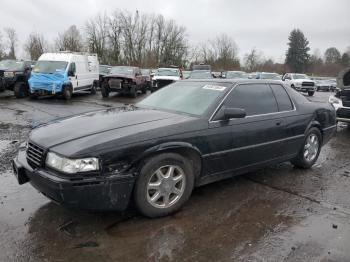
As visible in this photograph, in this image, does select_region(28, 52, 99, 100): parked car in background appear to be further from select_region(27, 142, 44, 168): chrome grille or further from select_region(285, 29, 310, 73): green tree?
select_region(285, 29, 310, 73): green tree

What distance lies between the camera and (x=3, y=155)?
6.02m

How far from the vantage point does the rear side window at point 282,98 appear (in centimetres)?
511

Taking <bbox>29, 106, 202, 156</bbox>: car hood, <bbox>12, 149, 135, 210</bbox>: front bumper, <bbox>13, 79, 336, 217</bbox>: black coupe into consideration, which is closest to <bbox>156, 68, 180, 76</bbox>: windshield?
<bbox>13, 79, 336, 217</bbox>: black coupe

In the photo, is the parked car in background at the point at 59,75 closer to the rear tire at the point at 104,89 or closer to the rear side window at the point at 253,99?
the rear tire at the point at 104,89

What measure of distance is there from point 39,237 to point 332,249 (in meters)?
2.78

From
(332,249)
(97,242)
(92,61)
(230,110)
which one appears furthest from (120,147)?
(92,61)

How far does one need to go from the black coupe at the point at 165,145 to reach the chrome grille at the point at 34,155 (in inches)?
0.4

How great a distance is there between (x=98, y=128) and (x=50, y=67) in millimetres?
13017

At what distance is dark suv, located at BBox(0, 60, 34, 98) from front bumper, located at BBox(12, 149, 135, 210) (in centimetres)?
1366

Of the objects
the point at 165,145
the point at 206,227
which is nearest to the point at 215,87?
the point at 165,145

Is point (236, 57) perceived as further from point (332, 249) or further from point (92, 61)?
point (332, 249)

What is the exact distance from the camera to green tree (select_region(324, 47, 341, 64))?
82556mm

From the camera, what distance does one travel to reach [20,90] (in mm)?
15664

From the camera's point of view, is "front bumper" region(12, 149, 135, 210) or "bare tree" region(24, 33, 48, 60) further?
"bare tree" region(24, 33, 48, 60)
